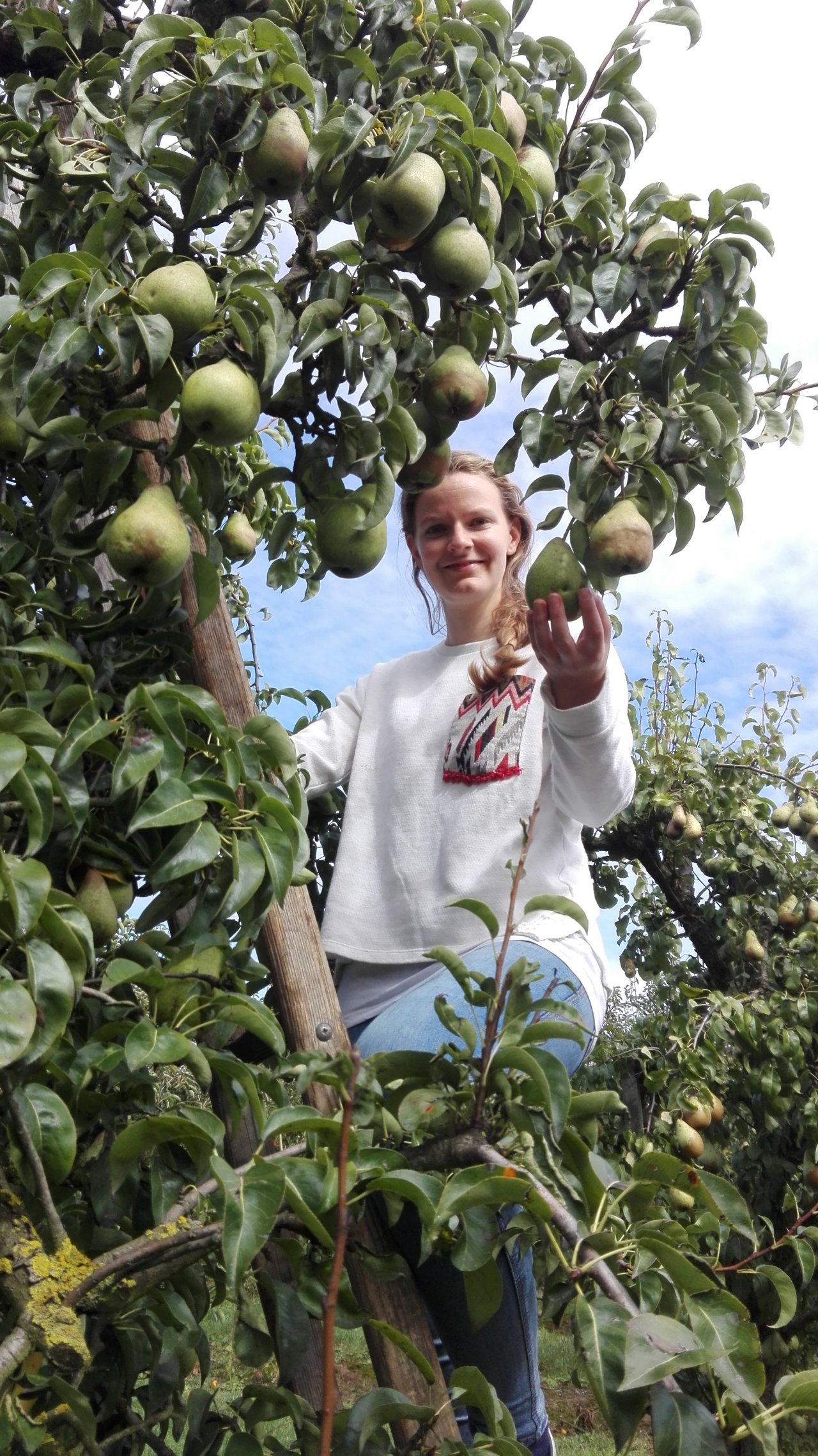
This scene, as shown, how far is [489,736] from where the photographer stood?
6.81 ft

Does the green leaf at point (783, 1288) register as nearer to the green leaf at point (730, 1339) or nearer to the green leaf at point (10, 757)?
the green leaf at point (730, 1339)

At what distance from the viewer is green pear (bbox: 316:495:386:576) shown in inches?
52.2

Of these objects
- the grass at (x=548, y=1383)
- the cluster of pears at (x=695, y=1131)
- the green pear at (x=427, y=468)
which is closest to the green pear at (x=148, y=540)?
the green pear at (x=427, y=468)

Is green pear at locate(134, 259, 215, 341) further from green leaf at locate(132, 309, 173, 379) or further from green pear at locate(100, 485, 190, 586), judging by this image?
green pear at locate(100, 485, 190, 586)

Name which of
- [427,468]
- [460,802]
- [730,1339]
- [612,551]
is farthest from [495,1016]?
[460,802]

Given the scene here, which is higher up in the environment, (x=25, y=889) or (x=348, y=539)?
(x=348, y=539)

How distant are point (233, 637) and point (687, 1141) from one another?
110 inches

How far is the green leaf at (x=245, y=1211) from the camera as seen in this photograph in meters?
0.86

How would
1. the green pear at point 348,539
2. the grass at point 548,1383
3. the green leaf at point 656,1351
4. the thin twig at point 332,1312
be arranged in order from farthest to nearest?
the grass at point 548,1383 < the green pear at point 348,539 < the green leaf at point 656,1351 < the thin twig at point 332,1312

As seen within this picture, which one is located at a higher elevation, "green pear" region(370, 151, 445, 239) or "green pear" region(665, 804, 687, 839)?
"green pear" region(665, 804, 687, 839)

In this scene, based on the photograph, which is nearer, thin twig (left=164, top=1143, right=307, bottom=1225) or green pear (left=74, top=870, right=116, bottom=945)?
thin twig (left=164, top=1143, right=307, bottom=1225)

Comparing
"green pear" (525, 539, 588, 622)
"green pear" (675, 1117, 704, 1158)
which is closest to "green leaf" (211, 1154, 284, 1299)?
"green pear" (525, 539, 588, 622)

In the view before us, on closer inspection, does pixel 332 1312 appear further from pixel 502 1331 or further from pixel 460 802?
pixel 460 802

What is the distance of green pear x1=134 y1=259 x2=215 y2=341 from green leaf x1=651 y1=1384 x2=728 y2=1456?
101 centimetres
